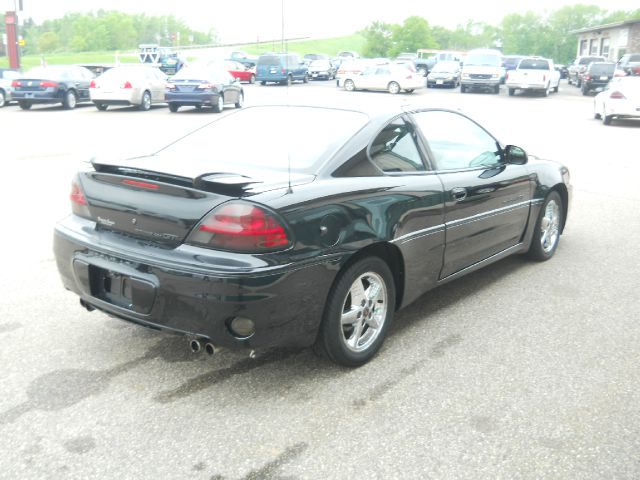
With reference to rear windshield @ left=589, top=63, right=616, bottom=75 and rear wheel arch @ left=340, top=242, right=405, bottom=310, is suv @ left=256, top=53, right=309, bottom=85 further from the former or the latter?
rear wheel arch @ left=340, top=242, right=405, bottom=310

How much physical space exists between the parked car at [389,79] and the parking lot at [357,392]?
2832 centimetres

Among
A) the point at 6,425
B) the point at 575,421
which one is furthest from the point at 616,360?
the point at 6,425

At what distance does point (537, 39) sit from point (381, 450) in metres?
106

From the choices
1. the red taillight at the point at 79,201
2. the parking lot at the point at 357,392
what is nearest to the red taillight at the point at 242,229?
the parking lot at the point at 357,392

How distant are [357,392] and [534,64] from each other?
33989 mm

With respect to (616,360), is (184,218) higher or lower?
higher

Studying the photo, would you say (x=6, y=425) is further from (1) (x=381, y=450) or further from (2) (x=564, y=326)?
(2) (x=564, y=326)

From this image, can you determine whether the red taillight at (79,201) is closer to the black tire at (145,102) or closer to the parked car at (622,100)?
the parked car at (622,100)

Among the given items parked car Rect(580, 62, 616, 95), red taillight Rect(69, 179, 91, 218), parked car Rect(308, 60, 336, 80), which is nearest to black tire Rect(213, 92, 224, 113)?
red taillight Rect(69, 179, 91, 218)

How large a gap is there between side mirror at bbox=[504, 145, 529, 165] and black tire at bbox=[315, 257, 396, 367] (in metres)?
1.83

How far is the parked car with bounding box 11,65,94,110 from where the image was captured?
22281mm

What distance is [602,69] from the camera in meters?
36.0

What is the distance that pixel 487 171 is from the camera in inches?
193

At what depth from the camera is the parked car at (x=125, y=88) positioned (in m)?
22.3
